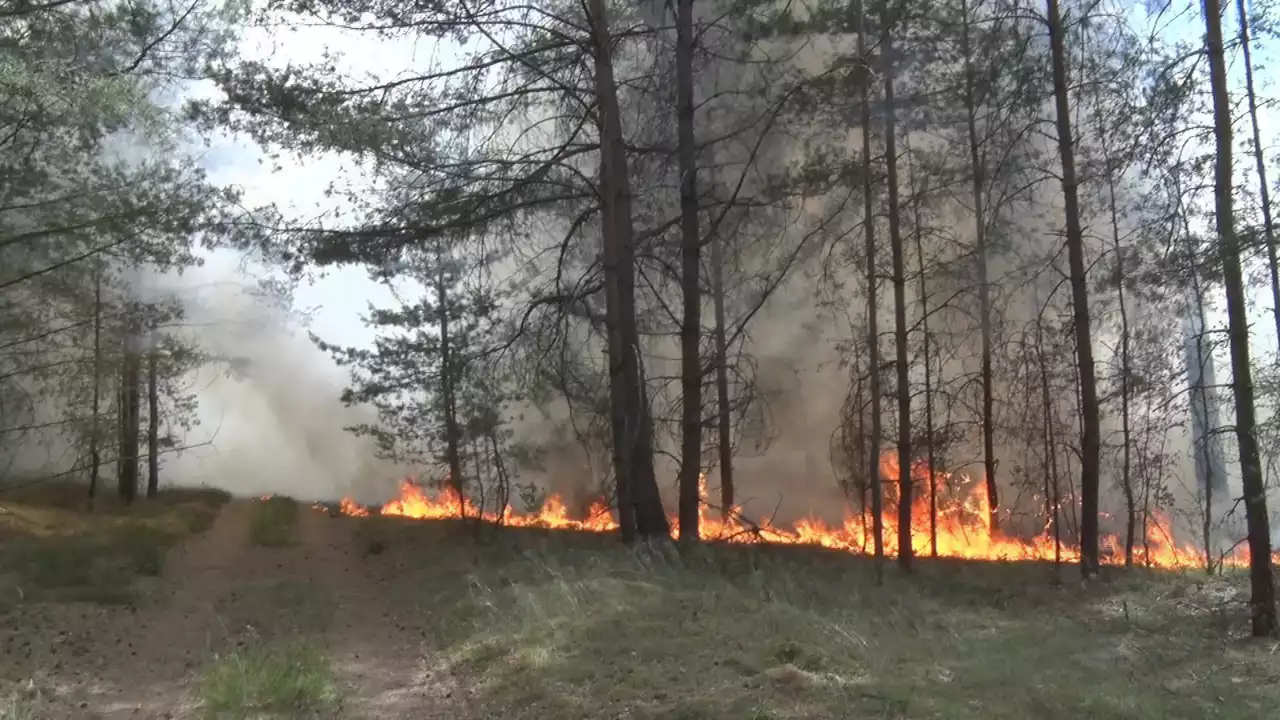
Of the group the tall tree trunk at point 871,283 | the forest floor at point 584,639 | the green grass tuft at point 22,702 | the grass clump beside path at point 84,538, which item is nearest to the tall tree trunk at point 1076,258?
the forest floor at point 584,639

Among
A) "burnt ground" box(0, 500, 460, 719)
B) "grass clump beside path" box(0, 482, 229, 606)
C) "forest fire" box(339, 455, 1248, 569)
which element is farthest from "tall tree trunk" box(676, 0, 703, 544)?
"grass clump beside path" box(0, 482, 229, 606)

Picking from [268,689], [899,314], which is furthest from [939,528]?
[268,689]

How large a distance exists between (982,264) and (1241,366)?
654 centimetres

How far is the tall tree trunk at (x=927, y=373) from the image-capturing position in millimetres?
14227

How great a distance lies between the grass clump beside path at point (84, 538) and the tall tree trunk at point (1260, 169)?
37.3 feet

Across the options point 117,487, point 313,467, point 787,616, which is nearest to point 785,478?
point 313,467

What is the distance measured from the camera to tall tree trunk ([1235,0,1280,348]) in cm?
691

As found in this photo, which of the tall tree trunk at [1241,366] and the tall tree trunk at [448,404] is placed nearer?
the tall tree trunk at [1241,366]

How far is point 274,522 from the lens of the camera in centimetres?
1582

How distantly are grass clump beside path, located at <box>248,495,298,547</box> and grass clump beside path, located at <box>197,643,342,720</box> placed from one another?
818 cm

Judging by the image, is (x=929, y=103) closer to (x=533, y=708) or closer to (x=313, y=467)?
(x=533, y=708)

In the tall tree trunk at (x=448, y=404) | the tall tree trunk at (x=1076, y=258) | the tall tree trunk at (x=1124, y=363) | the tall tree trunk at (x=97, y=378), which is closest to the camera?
the tall tree trunk at (x=97, y=378)

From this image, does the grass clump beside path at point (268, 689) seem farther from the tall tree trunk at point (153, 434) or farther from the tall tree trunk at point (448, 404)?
the tall tree trunk at point (153, 434)

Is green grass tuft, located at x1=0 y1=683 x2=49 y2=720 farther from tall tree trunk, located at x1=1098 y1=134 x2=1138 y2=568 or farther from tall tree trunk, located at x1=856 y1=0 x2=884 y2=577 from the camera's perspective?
tall tree trunk, located at x1=1098 y1=134 x2=1138 y2=568
